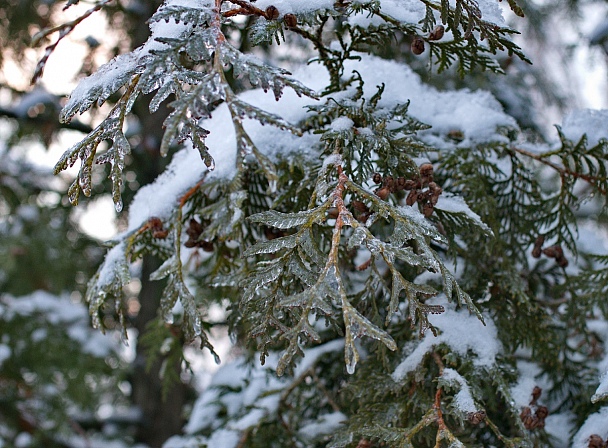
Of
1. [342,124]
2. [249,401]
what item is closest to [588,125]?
[342,124]

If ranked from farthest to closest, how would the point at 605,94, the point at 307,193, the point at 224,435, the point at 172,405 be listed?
the point at 605,94
the point at 172,405
the point at 224,435
the point at 307,193

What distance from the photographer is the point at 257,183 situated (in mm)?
1431

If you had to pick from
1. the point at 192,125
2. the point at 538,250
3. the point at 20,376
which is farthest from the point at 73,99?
the point at 20,376

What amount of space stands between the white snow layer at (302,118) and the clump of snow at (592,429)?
2.39ft

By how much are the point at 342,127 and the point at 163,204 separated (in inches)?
20.5

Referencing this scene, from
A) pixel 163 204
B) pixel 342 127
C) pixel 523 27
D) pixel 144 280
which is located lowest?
pixel 342 127

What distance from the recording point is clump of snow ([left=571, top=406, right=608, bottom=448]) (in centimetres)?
126

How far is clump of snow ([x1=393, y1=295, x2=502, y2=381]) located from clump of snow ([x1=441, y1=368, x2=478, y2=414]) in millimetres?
85

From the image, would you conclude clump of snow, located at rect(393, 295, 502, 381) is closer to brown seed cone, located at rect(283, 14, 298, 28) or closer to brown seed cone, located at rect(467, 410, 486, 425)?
brown seed cone, located at rect(467, 410, 486, 425)

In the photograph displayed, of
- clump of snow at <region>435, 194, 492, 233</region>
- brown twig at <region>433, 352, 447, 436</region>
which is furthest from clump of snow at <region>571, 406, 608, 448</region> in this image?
clump of snow at <region>435, 194, 492, 233</region>

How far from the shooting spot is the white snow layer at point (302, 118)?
1354mm

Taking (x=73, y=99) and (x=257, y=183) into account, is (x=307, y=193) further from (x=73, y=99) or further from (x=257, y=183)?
(x=73, y=99)

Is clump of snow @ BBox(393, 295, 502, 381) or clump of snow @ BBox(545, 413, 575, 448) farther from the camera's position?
clump of snow @ BBox(545, 413, 575, 448)

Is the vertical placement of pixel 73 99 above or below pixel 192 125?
above
